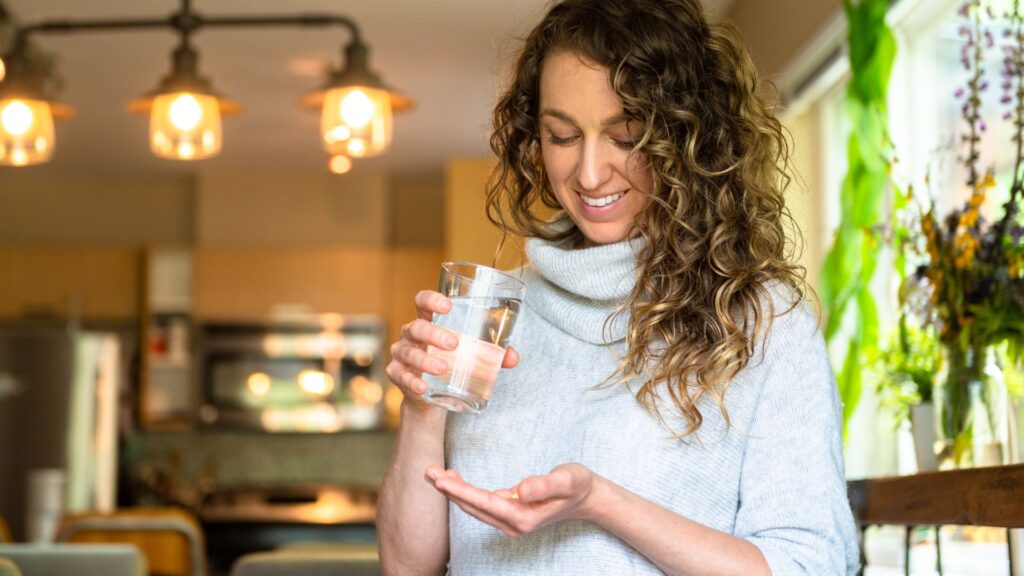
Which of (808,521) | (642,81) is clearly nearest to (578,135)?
(642,81)

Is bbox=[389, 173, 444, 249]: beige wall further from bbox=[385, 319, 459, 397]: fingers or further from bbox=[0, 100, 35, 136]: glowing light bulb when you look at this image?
bbox=[385, 319, 459, 397]: fingers

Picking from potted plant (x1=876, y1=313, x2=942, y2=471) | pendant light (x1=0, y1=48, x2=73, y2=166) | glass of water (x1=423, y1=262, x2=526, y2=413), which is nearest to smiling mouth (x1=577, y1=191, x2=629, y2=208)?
glass of water (x1=423, y1=262, x2=526, y2=413)

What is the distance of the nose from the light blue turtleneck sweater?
85 mm

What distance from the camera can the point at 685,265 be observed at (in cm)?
121

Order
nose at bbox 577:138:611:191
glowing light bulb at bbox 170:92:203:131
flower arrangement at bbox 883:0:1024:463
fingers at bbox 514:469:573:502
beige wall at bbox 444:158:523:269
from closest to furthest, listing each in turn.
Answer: fingers at bbox 514:469:573:502, nose at bbox 577:138:611:191, flower arrangement at bbox 883:0:1024:463, glowing light bulb at bbox 170:92:203:131, beige wall at bbox 444:158:523:269

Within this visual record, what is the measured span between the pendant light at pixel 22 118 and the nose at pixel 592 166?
2.33 meters

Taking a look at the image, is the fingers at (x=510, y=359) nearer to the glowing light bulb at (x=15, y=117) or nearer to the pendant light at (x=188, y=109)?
the pendant light at (x=188, y=109)

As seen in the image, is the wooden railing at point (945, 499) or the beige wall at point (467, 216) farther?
the beige wall at point (467, 216)

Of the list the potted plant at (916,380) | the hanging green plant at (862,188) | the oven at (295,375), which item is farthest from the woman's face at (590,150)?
the oven at (295,375)

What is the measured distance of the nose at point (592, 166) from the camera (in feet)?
3.91

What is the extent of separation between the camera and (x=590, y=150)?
1.20 meters

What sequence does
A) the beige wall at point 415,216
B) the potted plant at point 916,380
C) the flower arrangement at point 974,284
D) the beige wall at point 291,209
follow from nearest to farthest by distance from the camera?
the flower arrangement at point 974,284
the potted plant at point 916,380
the beige wall at point 291,209
the beige wall at point 415,216

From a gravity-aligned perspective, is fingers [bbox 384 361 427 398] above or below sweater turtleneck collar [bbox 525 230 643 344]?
below

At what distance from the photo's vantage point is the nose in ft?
3.91
